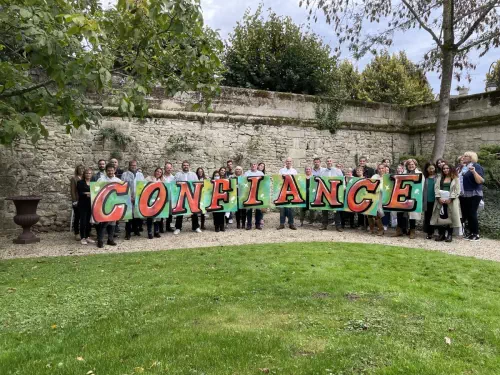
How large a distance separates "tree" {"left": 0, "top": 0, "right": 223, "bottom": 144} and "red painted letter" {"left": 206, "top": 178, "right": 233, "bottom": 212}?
178 inches

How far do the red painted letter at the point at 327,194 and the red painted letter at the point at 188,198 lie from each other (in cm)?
324

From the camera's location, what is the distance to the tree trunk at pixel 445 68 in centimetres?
1350

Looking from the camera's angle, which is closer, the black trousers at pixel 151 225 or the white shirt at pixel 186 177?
the black trousers at pixel 151 225

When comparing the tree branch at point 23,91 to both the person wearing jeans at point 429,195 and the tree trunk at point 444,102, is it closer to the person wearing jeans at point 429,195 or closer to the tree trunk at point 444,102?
the person wearing jeans at point 429,195

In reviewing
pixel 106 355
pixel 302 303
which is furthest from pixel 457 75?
pixel 106 355

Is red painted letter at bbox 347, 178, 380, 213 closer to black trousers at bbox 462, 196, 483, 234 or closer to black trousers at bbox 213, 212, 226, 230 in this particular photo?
black trousers at bbox 462, 196, 483, 234

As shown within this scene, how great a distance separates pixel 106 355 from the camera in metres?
3.47

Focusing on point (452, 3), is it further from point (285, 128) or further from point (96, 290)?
point (96, 290)

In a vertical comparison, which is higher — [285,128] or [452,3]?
[452,3]

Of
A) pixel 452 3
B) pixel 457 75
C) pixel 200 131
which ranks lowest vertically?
pixel 200 131

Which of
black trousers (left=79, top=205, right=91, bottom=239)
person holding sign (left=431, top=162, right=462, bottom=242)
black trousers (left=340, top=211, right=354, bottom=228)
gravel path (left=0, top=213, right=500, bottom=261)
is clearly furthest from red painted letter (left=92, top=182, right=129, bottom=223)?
person holding sign (left=431, top=162, right=462, bottom=242)

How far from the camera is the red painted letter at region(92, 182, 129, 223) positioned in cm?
923

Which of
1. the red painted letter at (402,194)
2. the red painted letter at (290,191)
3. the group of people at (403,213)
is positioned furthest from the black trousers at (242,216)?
the red painted letter at (402,194)

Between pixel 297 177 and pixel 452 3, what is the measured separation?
312 inches
